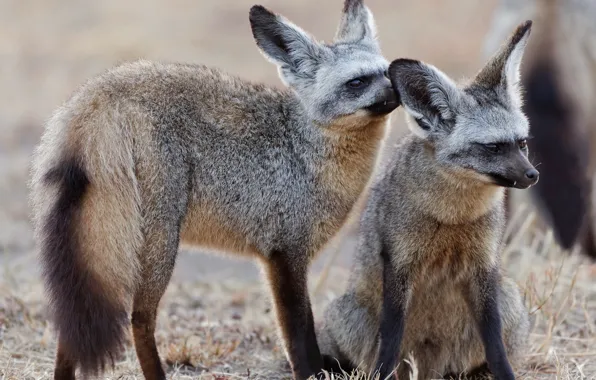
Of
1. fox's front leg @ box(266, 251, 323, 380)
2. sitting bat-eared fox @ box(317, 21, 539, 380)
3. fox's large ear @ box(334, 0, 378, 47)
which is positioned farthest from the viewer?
fox's large ear @ box(334, 0, 378, 47)

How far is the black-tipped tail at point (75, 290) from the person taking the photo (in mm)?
4531

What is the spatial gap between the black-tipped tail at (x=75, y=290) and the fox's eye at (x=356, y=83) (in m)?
1.67

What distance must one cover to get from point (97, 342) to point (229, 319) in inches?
104

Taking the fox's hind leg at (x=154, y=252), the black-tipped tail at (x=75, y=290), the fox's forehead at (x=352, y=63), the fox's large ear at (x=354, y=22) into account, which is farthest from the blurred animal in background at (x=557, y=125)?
the black-tipped tail at (x=75, y=290)

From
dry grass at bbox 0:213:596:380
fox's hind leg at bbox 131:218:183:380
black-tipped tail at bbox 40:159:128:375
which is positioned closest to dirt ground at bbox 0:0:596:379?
dry grass at bbox 0:213:596:380

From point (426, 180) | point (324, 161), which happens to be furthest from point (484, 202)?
point (324, 161)

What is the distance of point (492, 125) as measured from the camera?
495cm

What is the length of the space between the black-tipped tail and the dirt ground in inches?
32.3

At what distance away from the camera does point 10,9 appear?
63.4 feet

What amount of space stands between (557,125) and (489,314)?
4.61m

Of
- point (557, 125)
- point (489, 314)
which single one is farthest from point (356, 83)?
point (557, 125)

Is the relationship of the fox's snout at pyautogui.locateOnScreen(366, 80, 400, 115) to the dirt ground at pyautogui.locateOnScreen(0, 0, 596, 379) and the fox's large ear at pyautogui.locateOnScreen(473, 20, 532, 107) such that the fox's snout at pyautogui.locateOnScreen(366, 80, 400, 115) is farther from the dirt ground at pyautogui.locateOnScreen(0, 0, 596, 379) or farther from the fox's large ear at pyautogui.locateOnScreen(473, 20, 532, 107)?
the dirt ground at pyautogui.locateOnScreen(0, 0, 596, 379)

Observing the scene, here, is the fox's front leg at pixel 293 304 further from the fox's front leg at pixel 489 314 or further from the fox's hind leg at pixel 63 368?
the fox's hind leg at pixel 63 368

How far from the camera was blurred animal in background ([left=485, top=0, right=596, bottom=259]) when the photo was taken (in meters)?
9.32
